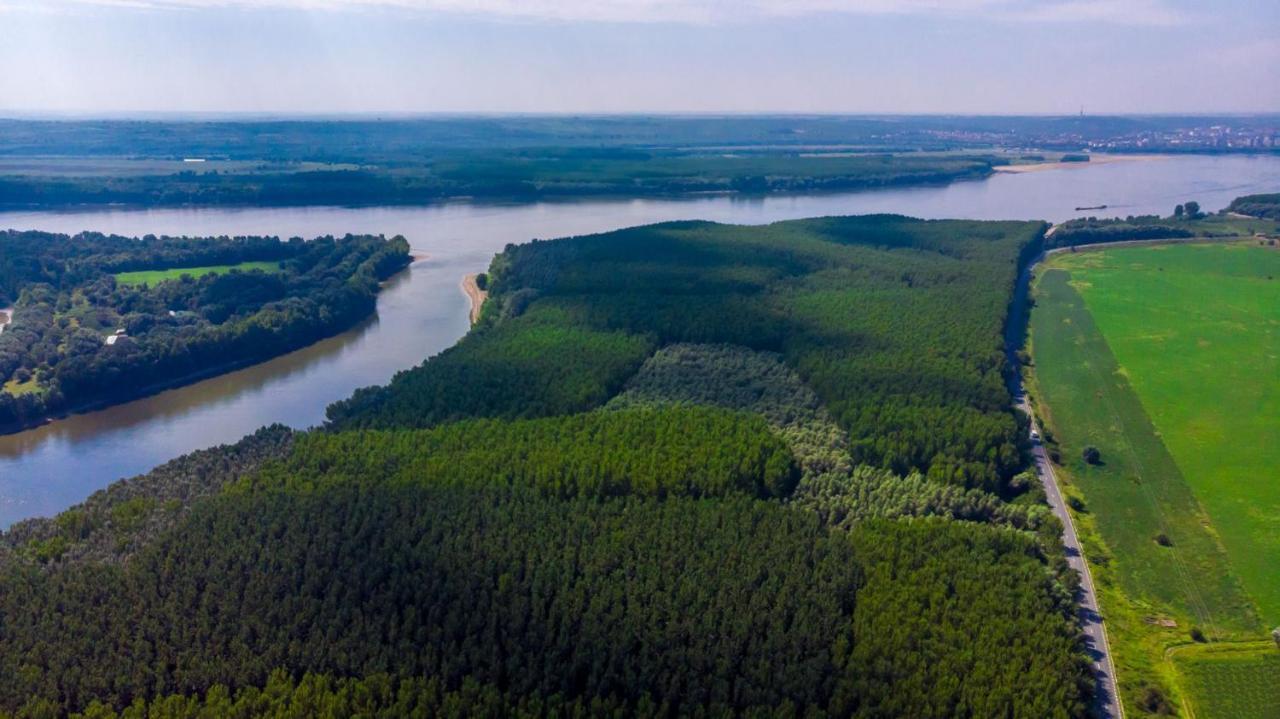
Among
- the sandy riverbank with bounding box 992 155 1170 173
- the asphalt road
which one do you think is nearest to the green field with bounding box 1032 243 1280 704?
the asphalt road

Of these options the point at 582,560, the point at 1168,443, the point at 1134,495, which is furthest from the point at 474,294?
the point at 1134,495

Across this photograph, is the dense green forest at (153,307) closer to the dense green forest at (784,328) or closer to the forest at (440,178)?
the dense green forest at (784,328)

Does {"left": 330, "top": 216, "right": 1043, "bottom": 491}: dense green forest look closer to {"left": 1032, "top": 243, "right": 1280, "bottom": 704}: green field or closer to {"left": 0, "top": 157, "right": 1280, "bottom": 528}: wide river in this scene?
{"left": 1032, "top": 243, "right": 1280, "bottom": 704}: green field

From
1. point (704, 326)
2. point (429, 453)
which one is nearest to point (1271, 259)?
point (704, 326)

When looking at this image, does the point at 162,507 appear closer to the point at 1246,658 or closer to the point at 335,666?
the point at 335,666

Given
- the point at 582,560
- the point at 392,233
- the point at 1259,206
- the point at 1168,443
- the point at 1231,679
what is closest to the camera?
the point at 1231,679

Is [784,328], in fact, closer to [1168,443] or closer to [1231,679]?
[1168,443]

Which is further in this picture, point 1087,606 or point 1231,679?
point 1087,606
